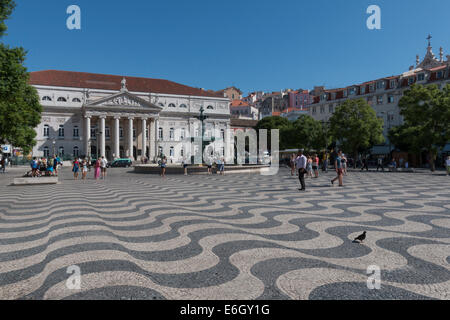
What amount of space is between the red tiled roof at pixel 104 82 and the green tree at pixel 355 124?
152 feet

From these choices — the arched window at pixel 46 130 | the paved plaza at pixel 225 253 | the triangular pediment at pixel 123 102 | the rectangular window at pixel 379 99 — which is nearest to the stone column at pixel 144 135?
the triangular pediment at pixel 123 102

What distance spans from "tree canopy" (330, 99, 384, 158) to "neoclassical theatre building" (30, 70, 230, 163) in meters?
31.3

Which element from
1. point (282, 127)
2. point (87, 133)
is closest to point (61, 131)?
point (87, 133)

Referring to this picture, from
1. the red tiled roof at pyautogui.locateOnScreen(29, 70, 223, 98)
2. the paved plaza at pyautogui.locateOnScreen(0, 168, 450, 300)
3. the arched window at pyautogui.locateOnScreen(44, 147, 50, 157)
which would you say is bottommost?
the paved plaza at pyautogui.locateOnScreen(0, 168, 450, 300)

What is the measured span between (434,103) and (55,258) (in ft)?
114

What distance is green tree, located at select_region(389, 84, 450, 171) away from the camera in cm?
2895

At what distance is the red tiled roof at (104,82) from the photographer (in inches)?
2648

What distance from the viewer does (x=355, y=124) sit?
124 feet

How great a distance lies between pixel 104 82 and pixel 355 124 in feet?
195

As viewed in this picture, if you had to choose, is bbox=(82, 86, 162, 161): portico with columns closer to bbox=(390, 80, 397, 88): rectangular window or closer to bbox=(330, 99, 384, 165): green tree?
bbox=(330, 99, 384, 165): green tree

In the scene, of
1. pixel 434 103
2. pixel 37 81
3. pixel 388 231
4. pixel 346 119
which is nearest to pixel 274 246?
pixel 388 231

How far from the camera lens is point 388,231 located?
17.0ft

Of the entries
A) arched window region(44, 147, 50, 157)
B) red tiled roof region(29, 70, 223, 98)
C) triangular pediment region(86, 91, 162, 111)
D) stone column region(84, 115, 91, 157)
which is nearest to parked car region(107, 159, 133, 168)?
stone column region(84, 115, 91, 157)
